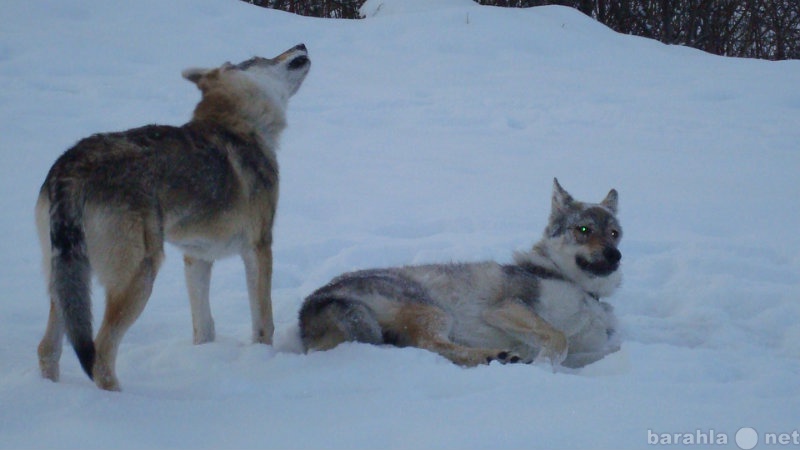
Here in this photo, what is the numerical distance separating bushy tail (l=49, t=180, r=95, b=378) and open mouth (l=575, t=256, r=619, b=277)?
132 inches

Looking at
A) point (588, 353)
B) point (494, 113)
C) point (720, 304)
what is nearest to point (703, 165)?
point (494, 113)

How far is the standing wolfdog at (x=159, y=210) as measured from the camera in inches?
144

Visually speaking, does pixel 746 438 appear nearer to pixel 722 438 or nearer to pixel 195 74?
pixel 722 438

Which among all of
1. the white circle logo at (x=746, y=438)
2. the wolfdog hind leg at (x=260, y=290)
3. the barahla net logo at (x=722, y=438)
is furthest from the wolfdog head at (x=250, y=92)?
the white circle logo at (x=746, y=438)

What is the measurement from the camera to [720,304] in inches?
224

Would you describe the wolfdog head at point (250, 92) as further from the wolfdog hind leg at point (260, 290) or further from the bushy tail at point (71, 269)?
the bushy tail at point (71, 269)

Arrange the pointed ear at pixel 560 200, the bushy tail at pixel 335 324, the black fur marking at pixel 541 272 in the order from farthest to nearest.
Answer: the pointed ear at pixel 560 200
the black fur marking at pixel 541 272
the bushy tail at pixel 335 324

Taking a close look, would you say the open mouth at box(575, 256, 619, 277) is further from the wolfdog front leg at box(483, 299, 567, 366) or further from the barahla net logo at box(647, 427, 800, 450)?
the barahla net logo at box(647, 427, 800, 450)

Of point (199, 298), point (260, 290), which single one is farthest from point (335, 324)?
point (199, 298)

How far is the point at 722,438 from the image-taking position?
2.92m

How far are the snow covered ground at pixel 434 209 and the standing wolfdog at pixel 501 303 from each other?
37cm

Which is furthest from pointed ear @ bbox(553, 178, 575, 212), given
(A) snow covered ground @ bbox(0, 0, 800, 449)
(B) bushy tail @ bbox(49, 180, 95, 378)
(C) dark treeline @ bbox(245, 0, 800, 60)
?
(C) dark treeline @ bbox(245, 0, 800, 60)

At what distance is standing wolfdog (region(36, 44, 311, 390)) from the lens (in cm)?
367

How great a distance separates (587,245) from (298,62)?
8.24 ft
